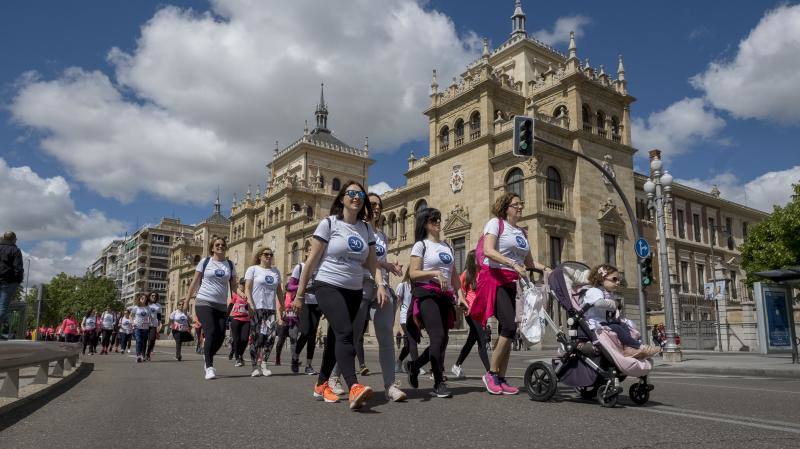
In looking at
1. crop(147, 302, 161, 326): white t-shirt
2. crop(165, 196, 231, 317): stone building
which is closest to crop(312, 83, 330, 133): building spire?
crop(165, 196, 231, 317): stone building

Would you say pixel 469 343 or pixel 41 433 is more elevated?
pixel 469 343

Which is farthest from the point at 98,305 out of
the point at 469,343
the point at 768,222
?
the point at 469,343

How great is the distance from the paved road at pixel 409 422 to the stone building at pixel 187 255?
69.9m

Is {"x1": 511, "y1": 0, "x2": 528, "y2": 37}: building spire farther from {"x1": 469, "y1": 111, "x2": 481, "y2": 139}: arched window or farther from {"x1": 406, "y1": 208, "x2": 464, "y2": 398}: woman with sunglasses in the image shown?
{"x1": 406, "y1": 208, "x2": 464, "y2": 398}: woman with sunglasses

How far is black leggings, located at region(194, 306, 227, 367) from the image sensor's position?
782 cm

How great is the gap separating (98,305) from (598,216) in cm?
7252

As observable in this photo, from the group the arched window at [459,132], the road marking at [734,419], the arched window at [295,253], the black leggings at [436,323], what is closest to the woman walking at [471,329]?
the black leggings at [436,323]

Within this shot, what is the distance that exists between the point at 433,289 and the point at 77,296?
88966mm

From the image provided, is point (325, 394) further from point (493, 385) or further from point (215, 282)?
point (215, 282)

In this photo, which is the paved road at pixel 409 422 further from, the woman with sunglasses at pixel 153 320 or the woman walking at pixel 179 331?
the woman with sunglasses at pixel 153 320

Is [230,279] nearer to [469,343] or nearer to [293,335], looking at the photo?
[293,335]

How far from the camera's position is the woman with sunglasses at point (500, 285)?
5.25 m

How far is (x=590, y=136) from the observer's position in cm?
3097

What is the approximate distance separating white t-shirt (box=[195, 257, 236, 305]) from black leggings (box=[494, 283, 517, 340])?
13.9 ft
